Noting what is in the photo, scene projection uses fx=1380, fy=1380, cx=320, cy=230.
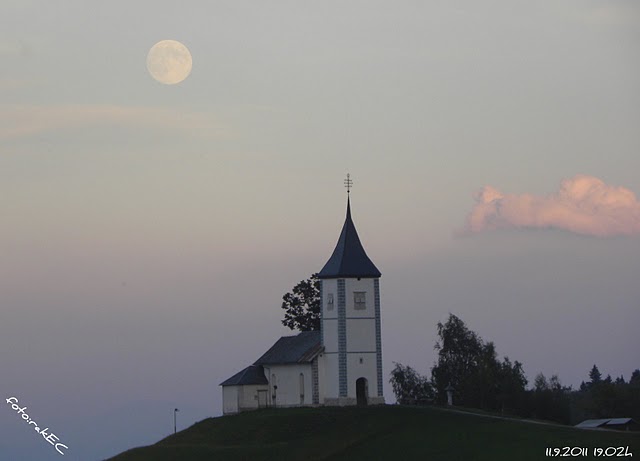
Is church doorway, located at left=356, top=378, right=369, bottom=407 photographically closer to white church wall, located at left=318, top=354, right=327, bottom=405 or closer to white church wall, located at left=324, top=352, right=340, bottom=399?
white church wall, located at left=324, top=352, right=340, bottom=399

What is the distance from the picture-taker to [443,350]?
105312 millimetres

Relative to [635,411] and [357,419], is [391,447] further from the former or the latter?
[635,411]

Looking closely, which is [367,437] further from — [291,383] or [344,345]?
[291,383]

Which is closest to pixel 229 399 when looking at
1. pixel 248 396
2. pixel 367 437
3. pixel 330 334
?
pixel 248 396

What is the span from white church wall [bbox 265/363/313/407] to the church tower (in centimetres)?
125

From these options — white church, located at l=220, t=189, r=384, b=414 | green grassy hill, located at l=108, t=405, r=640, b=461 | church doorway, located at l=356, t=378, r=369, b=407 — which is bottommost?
green grassy hill, located at l=108, t=405, r=640, b=461

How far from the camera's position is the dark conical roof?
283ft

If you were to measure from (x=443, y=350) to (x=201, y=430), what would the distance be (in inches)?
1066

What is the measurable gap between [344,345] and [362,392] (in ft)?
10.4

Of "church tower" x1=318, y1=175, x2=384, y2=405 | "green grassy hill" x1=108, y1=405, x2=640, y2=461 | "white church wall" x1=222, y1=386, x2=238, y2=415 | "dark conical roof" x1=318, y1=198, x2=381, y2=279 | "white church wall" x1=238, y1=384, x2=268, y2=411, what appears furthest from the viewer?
"white church wall" x1=222, y1=386, x2=238, y2=415

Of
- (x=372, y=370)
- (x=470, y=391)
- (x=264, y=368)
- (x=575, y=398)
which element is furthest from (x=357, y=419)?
(x=575, y=398)

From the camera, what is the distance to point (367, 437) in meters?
71.6

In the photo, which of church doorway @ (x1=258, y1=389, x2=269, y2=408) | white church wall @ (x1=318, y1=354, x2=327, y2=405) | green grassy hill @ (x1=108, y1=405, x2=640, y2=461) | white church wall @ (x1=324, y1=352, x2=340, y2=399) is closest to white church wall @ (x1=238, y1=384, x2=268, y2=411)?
church doorway @ (x1=258, y1=389, x2=269, y2=408)

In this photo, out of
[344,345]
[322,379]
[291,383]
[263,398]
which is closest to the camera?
[344,345]
